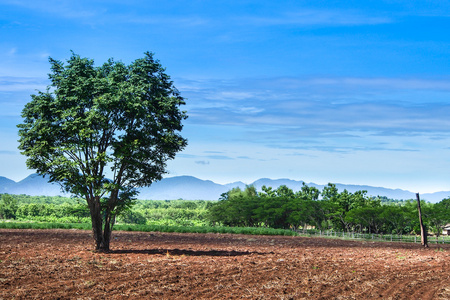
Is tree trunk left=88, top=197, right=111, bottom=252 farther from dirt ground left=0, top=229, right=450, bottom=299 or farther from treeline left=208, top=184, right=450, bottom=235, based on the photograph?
treeline left=208, top=184, right=450, bottom=235

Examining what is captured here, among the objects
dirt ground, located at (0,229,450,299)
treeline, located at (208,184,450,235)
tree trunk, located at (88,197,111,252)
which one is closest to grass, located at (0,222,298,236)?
treeline, located at (208,184,450,235)

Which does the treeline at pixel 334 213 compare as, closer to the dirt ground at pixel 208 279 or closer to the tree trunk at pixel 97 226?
the dirt ground at pixel 208 279

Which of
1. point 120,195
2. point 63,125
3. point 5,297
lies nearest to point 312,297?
point 5,297

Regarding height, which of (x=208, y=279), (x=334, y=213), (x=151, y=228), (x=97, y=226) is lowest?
(x=208, y=279)

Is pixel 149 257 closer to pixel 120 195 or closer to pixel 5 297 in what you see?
pixel 120 195

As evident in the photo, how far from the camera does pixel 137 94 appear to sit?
2800 cm

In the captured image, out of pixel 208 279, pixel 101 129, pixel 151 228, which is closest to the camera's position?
pixel 208 279

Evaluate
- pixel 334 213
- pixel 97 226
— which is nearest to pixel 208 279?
pixel 97 226

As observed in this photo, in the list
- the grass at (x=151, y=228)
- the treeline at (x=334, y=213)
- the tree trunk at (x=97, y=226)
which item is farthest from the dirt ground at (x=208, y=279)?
the treeline at (x=334, y=213)

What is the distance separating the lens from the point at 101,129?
2861 cm

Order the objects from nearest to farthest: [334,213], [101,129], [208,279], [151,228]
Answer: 1. [208,279]
2. [101,129]
3. [151,228]
4. [334,213]

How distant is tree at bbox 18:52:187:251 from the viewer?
27812 millimetres

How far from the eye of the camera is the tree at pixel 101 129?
91.2 feet

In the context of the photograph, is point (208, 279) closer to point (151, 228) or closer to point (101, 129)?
point (101, 129)
